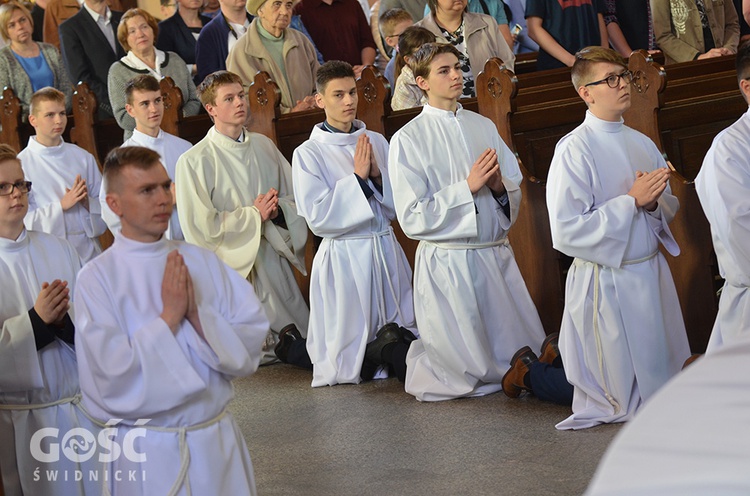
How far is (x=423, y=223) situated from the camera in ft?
18.6

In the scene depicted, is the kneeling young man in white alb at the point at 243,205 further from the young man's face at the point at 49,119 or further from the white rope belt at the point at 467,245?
the white rope belt at the point at 467,245

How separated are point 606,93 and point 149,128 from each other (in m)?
3.61

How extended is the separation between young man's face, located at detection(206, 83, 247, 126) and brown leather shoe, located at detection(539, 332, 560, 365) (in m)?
2.63

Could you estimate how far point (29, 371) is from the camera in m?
3.73

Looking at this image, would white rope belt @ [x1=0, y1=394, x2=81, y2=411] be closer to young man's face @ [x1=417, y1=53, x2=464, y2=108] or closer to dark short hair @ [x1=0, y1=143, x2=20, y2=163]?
dark short hair @ [x1=0, y1=143, x2=20, y2=163]

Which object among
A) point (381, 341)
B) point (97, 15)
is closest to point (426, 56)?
point (381, 341)

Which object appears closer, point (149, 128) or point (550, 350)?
point (550, 350)

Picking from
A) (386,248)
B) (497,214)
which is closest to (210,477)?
(497,214)

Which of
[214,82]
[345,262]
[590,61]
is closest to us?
[590,61]

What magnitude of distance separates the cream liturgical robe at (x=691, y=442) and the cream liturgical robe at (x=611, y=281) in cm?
381

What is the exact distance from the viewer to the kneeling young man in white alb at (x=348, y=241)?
627 centimetres

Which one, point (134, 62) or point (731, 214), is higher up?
point (134, 62)

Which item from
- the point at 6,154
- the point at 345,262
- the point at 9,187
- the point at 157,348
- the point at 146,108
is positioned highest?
the point at 146,108

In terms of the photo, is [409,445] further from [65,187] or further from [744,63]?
[65,187]
